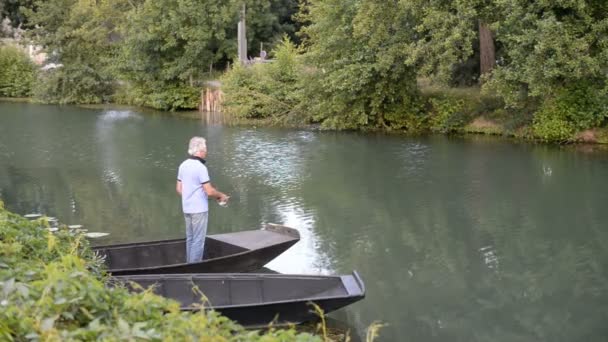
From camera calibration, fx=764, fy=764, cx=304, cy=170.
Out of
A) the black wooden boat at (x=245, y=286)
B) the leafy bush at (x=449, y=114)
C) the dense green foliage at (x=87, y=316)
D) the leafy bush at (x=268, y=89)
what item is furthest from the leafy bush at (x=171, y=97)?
the dense green foliage at (x=87, y=316)

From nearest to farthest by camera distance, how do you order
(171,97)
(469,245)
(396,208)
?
(469,245), (396,208), (171,97)

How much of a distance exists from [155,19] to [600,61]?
20.8m

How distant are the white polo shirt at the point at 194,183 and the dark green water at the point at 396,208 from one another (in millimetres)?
1980

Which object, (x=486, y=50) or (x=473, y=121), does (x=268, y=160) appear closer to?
(x=473, y=121)

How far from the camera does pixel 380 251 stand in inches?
472

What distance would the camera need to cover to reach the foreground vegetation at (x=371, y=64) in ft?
66.0

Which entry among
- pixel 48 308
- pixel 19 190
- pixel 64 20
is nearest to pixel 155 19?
pixel 64 20

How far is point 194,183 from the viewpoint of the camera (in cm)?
915

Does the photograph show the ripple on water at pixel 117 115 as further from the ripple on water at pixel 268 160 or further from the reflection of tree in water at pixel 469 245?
the reflection of tree in water at pixel 469 245

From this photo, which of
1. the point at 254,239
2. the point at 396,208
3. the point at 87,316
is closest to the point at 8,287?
the point at 87,316

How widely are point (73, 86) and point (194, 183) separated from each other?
31253mm

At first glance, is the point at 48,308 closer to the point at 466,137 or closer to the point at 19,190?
the point at 19,190

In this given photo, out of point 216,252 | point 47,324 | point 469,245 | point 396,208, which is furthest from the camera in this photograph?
point 396,208

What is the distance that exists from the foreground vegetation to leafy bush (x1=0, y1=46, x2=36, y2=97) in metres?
2.50
